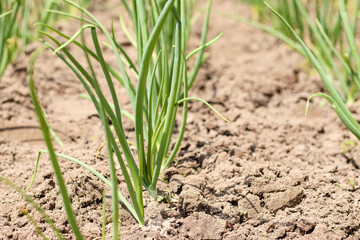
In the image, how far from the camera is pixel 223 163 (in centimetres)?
164

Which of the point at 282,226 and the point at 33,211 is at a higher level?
the point at 33,211

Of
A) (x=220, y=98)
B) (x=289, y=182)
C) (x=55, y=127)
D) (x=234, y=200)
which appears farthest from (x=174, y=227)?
(x=220, y=98)

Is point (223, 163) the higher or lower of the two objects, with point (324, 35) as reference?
lower

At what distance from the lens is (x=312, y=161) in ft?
5.86

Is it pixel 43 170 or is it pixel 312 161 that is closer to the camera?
pixel 43 170

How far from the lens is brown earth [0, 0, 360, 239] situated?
4.42ft

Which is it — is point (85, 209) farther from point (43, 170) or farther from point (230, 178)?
point (230, 178)

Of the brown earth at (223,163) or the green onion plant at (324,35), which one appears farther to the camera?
the green onion plant at (324,35)

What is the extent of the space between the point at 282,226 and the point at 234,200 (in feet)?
0.62

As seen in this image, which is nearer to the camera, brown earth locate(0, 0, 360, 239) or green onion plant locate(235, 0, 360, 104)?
brown earth locate(0, 0, 360, 239)

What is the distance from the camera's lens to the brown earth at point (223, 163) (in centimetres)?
135

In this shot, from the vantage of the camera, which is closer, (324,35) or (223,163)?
(223,163)

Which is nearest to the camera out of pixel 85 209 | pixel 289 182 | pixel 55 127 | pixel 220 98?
pixel 85 209

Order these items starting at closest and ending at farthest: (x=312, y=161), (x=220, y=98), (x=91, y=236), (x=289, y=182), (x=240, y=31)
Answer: (x=91, y=236) < (x=289, y=182) < (x=312, y=161) < (x=220, y=98) < (x=240, y=31)
